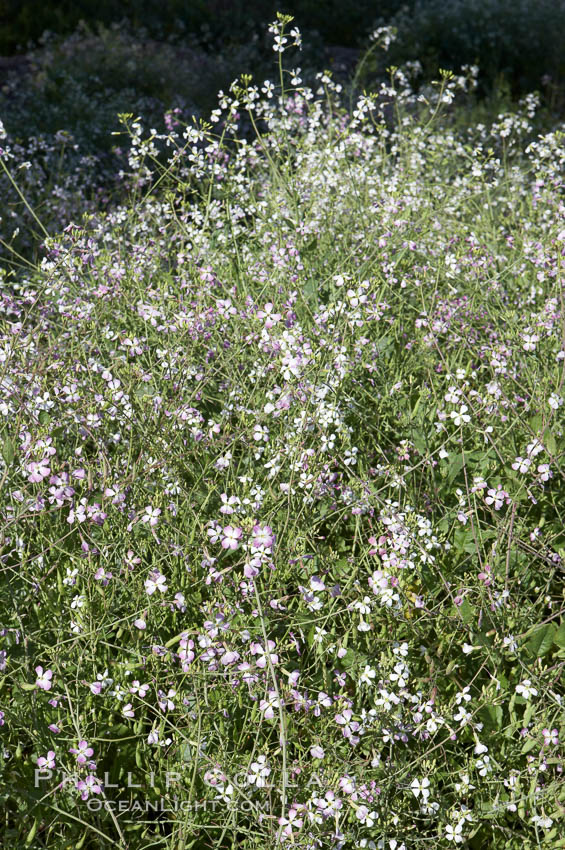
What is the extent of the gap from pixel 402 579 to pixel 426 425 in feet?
2.34

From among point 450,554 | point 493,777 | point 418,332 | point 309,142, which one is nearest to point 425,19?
point 309,142

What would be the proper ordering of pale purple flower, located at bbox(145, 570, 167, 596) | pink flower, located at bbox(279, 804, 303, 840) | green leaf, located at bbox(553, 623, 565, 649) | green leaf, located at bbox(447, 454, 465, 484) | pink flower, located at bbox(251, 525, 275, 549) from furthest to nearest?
green leaf, located at bbox(447, 454, 465, 484) → green leaf, located at bbox(553, 623, 565, 649) → pale purple flower, located at bbox(145, 570, 167, 596) → pink flower, located at bbox(251, 525, 275, 549) → pink flower, located at bbox(279, 804, 303, 840)

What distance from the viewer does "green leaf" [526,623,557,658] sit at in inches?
88.7

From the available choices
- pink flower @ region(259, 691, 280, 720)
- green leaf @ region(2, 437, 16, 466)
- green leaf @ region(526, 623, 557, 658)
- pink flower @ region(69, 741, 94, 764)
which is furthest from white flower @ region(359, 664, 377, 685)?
green leaf @ region(2, 437, 16, 466)

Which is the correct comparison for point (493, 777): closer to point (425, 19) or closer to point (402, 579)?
point (402, 579)

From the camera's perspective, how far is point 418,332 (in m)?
3.45

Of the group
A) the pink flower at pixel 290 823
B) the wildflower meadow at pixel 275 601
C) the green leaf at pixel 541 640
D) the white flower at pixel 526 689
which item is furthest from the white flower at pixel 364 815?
the green leaf at pixel 541 640

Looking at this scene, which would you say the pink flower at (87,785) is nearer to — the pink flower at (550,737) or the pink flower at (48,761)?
the pink flower at (48,761)

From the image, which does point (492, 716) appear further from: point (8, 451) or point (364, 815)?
point (8, 451)

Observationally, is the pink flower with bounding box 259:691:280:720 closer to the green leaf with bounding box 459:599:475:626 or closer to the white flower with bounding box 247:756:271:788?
the white flower with bounding box 247:756:271:788

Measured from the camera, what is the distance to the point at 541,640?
2.26 metres

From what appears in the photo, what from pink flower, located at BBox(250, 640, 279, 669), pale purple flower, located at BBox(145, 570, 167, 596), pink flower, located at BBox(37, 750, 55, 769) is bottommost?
pink flower, located at BBox(37, 750, 55, 769)

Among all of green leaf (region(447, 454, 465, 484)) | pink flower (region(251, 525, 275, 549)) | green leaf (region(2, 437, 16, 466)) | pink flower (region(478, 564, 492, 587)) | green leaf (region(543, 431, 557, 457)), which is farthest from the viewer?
green leaf (region(447, 454, 465, 484))

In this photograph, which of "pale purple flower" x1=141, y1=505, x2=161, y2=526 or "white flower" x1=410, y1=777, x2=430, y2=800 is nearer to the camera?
"white flower" x1=410, y1=777, x2=430, y2=800
